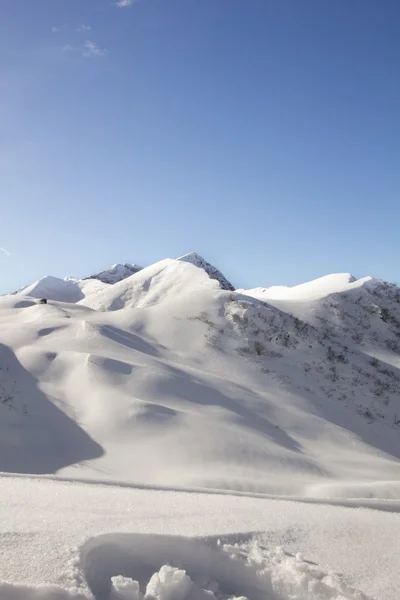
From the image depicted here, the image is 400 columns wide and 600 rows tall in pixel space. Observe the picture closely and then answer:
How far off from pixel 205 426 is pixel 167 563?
772cm

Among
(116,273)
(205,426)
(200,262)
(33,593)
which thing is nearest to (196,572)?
(33,593)

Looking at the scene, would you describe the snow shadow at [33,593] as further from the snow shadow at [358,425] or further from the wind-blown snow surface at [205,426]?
the snow shadow at [358,425]

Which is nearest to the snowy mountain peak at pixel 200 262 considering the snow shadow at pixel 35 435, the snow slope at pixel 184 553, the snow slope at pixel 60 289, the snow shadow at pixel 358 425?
the snow slope at pixel 60 289

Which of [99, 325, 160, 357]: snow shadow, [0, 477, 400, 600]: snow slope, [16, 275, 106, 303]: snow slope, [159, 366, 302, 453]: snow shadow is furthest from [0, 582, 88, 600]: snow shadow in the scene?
[16, 275, 106, 303]: snow slope

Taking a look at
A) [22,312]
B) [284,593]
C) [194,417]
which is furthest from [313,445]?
[22,312]

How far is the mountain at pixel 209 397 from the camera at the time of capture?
849 centimetres

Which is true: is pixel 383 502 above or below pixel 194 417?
above

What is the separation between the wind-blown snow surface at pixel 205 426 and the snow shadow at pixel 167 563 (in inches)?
0.6

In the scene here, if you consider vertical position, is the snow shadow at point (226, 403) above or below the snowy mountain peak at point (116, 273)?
below

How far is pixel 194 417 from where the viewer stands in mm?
10281

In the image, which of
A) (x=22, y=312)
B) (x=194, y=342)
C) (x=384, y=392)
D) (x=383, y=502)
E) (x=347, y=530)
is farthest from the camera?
(x=22, y=312)

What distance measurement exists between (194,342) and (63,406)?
7.64 meters

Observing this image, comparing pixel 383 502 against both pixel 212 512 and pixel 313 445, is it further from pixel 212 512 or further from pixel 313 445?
pixel 313 445

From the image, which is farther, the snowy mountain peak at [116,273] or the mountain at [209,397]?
the snowy mountain peak at [116,273]
